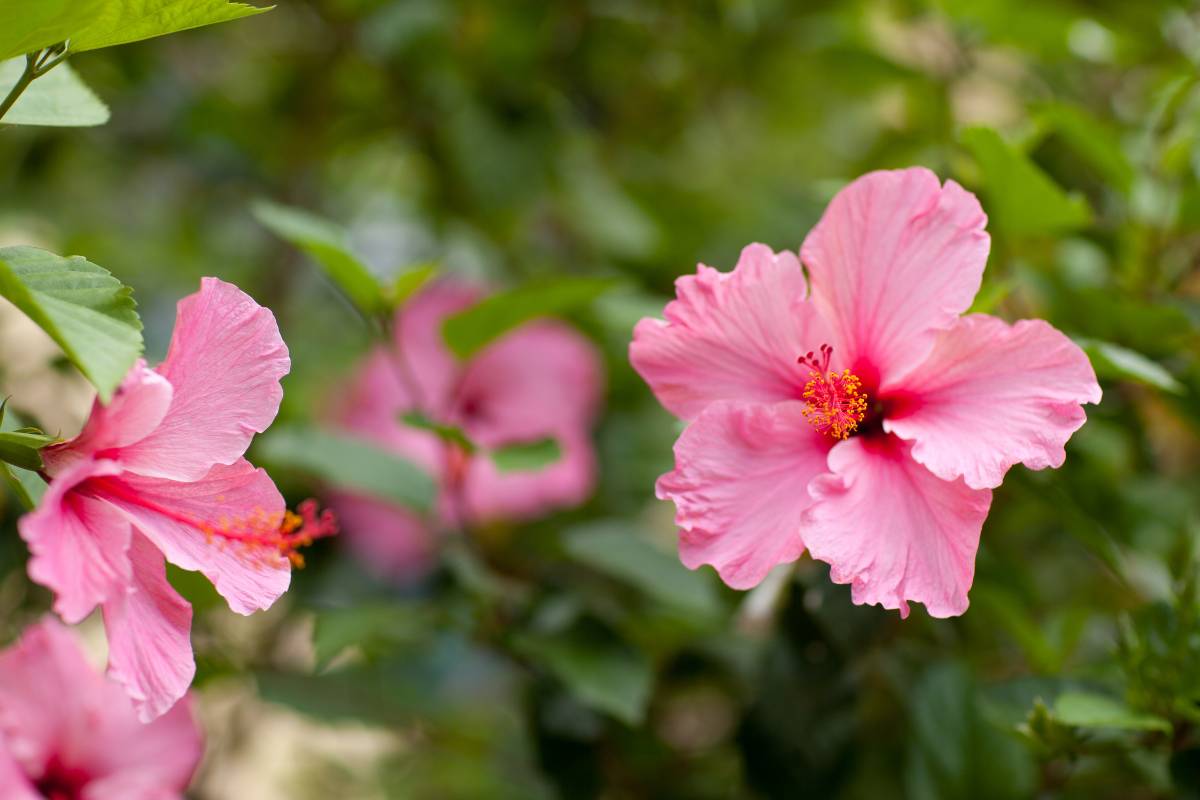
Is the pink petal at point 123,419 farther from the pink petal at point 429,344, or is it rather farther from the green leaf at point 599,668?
the pink petal at point 429,344

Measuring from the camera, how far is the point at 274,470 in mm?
1090

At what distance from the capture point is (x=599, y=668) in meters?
0.88

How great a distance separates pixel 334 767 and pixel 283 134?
2.99 feet

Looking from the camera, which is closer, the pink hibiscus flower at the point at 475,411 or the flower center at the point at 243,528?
the flower center at the point at 243,528

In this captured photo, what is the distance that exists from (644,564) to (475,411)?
0.39 metres

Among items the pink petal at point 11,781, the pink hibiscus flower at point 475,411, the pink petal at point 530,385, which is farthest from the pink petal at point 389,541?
the pink petal at point 11,781

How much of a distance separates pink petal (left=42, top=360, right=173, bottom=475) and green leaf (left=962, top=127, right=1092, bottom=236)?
0.53 m

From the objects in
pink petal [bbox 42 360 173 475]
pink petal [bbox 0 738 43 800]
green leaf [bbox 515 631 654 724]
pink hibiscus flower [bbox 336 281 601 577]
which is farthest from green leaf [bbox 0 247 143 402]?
pink hibiscus flower [bbox 336 281 601 577]

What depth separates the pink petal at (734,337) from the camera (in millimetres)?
607

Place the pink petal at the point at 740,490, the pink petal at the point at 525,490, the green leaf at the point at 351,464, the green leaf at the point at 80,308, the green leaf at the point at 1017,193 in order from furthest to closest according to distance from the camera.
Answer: the pink petal at the point at 525,490 < the green leaf at the point at 351,464 < the green leaf at the point at 1017,193 < the pink petal at the point at 740,490 < the green leaf at the point at 80,308

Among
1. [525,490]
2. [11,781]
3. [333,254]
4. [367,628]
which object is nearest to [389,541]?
[525,490]

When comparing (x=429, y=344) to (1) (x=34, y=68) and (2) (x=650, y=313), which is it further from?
(1) (x=34, y=68)

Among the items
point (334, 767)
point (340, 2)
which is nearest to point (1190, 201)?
point (340, 2)

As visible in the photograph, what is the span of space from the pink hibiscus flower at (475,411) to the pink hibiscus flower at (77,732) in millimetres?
460
